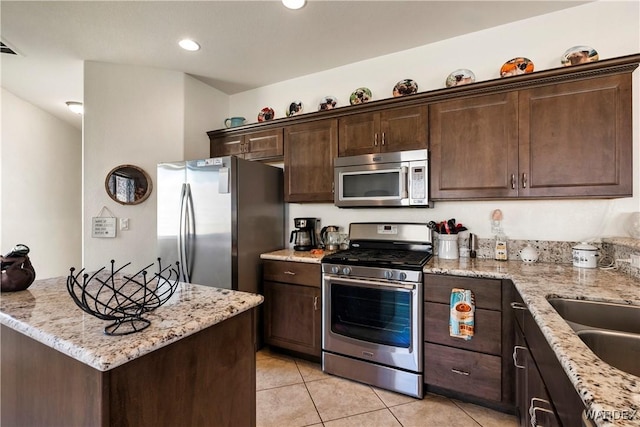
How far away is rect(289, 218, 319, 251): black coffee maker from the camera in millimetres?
2840

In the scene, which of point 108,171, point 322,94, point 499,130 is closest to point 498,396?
point 499,130

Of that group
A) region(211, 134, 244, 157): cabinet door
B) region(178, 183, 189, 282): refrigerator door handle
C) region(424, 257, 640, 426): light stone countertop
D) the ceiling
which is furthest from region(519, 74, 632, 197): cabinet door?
region(178, 183, 189, 282): refrigerator door handle

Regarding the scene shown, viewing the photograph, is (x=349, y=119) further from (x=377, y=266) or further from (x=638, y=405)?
(x=638, y=405)

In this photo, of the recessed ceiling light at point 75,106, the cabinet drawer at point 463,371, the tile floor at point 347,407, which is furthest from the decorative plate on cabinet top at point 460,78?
the recessed ceiling light at point 75,106

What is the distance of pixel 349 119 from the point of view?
256cm

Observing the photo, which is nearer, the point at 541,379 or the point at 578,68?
the point at 541,379

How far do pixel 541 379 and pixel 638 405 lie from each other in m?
0.62

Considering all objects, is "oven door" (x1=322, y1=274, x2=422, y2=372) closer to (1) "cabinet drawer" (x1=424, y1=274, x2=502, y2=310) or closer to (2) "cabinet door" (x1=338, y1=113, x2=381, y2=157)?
(1) "cabinet drawer" (x1=424, y1=274, x2=502, y2=310)

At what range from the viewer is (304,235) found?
9.39ft

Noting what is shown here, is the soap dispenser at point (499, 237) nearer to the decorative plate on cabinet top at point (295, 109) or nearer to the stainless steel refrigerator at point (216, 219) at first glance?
the stainless steel refrigerator at point (216, 219)

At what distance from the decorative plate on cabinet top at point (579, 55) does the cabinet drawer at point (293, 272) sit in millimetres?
2251

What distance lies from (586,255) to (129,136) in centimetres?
383

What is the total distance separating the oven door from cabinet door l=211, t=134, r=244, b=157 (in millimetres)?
1725

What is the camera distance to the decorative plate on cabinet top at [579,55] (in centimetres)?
191
